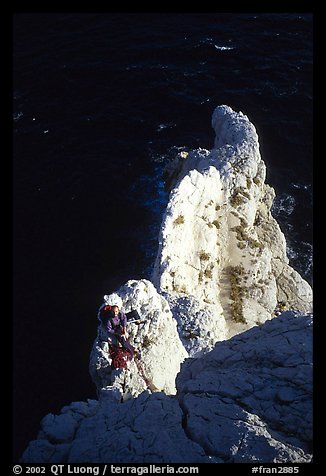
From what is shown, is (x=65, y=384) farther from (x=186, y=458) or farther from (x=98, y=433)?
(x=186, y=458)

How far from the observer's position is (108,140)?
5728cm

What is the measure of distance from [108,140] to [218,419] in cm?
4438

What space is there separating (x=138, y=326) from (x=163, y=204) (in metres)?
25.6

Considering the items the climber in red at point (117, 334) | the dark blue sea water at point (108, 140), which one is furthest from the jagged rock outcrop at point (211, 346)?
the dark blue sea water at point (108, 140)

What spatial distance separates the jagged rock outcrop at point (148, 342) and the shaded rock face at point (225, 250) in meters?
3.80

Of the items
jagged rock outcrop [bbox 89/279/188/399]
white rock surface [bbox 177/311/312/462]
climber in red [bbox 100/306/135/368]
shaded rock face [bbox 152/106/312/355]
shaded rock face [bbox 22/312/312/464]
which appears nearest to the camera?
white rock surface [bbox 177/311/312/462]

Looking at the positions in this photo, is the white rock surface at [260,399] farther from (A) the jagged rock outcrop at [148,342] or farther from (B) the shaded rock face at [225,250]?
(B) the shaded rock face at [225,250]

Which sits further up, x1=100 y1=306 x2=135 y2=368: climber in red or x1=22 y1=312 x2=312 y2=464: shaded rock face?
x1=22 y1=312 x2=312 y2=464: shaded rock face

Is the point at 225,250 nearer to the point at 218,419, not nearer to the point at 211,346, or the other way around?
the point at 211,346

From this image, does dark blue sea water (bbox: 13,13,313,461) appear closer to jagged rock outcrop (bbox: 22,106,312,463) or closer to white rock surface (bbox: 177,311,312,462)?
jagged rock outcrop (bbox: 22,106,312,463)

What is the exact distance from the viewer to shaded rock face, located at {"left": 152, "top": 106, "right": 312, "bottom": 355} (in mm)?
36406

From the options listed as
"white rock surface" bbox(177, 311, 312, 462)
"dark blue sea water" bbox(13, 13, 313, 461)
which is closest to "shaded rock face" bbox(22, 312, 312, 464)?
"white rock surface" bbox(177, 311, 312, 462)

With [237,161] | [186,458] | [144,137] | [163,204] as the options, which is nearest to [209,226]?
[237,161]

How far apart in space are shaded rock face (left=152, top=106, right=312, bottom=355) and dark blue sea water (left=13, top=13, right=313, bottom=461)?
204 inches
